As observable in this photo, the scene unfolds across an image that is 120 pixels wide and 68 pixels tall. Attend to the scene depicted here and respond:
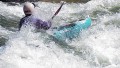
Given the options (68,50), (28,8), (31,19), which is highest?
(28,8)

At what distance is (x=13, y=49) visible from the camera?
7875 mm

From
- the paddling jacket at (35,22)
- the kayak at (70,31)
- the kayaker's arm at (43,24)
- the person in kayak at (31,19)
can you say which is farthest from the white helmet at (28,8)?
the kayak at (70,31)

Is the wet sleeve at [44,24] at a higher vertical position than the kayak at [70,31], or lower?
higher

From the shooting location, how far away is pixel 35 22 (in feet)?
26.8


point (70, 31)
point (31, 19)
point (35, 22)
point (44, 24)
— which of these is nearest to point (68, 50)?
point (70, 31)

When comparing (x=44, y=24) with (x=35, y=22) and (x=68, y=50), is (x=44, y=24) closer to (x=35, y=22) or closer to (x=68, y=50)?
(x=35, y=22)

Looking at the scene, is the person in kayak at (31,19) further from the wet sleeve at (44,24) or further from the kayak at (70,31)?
the kayak at (70,31)

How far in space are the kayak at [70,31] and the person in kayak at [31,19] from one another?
63 centimetres

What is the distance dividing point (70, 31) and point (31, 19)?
140 centimetres

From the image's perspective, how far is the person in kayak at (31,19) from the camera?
26.2 ft

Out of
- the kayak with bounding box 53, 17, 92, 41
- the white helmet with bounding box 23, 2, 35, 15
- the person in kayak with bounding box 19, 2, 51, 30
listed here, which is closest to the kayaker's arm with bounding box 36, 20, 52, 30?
the person in kayak with bounding box 19, 2, 51, 30

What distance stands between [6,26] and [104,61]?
3.95 m

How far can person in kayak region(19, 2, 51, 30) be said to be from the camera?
800 centimetres

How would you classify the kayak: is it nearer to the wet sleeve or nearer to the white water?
the white water
